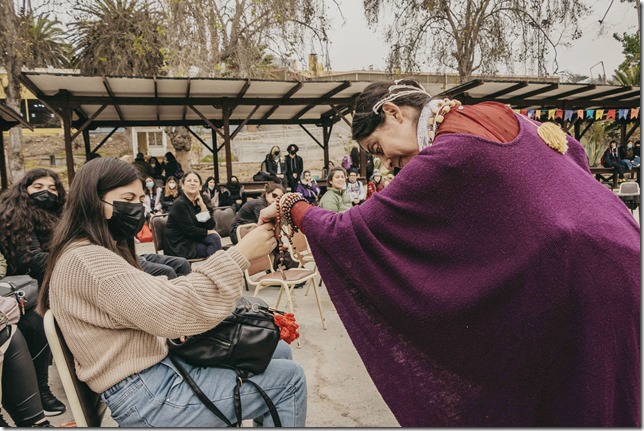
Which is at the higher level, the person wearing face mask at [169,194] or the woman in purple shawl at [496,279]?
the woman in purple shawl at [496,279]

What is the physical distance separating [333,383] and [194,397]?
5.93 feet

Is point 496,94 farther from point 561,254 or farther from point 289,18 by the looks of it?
point 561,254

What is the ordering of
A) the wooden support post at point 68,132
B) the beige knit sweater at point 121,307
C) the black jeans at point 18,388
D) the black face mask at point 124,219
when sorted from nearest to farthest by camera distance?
the beige knit sweater at point 121,307
the black face mask at point 124,219
the black jeans at point 18,388
the wooden support post at point 68,132

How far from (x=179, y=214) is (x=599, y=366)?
14.9 feet

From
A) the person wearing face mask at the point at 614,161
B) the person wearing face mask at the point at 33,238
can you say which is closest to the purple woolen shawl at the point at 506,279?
the person wearing face mask at the point at 33,238

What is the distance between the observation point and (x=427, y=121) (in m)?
A: 1.68

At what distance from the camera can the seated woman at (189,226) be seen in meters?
5.25

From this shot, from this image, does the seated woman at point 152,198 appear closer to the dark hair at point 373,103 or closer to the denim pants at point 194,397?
the denim pants at point 194,397

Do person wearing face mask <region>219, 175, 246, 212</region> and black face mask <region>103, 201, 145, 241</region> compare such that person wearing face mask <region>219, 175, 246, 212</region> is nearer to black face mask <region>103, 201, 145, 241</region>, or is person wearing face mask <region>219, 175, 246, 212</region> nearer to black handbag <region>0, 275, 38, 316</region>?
black handbag <region>0, 275, 38, 316</region>

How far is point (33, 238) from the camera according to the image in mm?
3154

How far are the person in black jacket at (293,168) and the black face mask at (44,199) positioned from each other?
30.0 ft

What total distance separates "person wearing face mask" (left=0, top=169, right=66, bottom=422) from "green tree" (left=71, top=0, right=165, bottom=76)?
10.7 m

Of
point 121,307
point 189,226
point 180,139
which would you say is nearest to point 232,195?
point 189,226

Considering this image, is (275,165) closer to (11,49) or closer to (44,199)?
(11,49)
